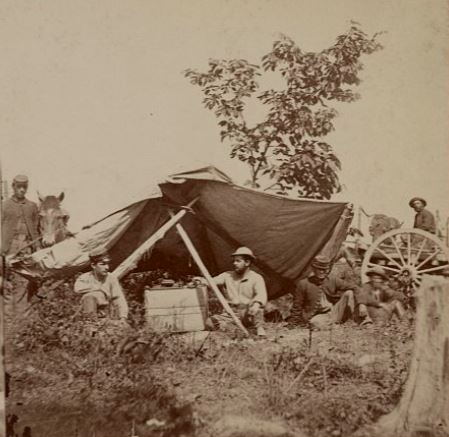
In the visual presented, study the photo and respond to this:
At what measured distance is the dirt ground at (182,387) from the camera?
4574mm

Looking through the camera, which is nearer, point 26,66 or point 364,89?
point 26,66

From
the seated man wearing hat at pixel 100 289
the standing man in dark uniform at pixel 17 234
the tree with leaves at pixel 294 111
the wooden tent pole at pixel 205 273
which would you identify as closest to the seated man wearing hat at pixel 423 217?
the tree with leaves at pixel 294 111

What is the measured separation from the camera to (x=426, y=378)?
4.61 m

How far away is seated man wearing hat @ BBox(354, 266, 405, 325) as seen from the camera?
17.4 ft

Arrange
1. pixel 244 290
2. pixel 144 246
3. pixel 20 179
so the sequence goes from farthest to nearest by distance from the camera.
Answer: pixel 244 290 < pixel 144 246 < pixel 20 179

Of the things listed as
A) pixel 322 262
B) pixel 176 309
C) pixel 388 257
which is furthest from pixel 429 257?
pixel 176 309

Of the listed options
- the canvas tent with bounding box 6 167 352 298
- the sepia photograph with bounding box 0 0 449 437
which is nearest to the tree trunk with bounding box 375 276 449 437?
the sepia photograph with bounding box 0 0 449 437

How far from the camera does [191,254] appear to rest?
524 centimetres

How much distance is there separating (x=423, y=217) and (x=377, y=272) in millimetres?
617

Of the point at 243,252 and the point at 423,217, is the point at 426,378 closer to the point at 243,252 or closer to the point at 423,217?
the point at 423,217

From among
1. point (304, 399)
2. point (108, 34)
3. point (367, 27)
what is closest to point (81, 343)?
point (304, 399)

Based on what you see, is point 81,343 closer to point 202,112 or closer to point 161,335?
point 161,335

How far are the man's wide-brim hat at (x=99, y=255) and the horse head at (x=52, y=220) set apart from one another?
276mm

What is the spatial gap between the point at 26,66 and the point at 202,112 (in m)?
1.44
